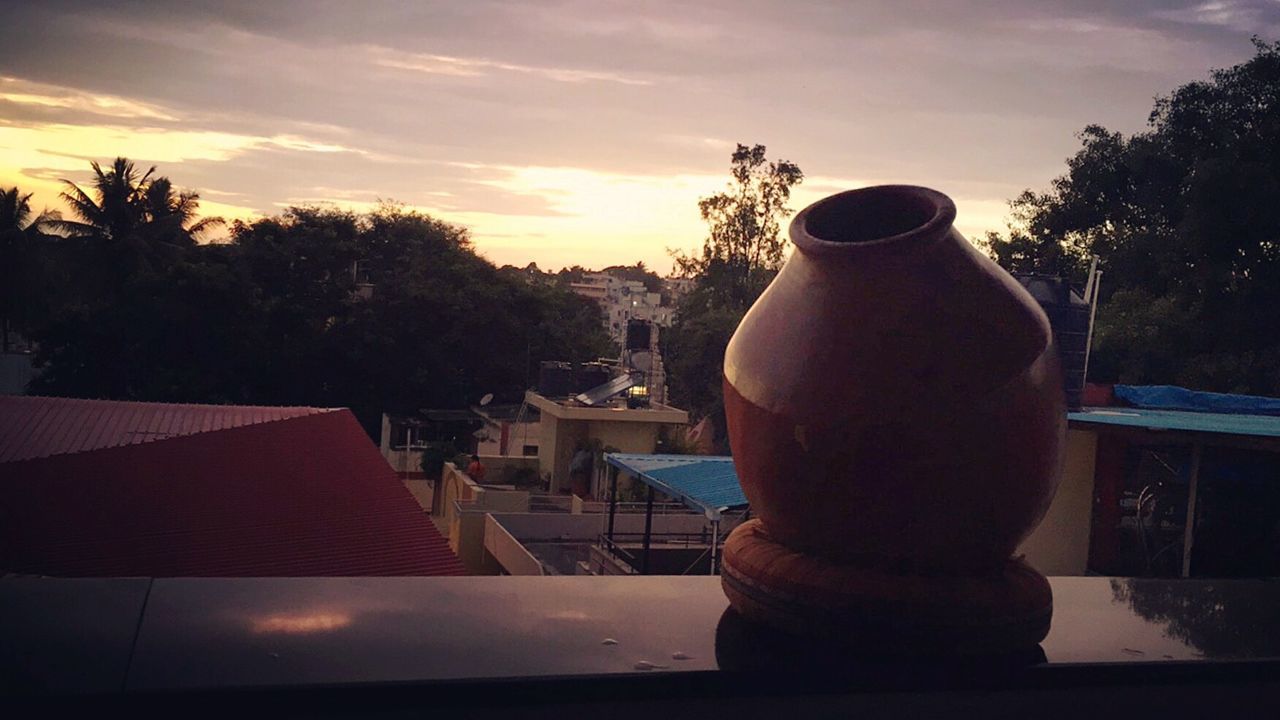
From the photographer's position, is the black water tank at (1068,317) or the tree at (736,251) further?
the tree at (736,251)

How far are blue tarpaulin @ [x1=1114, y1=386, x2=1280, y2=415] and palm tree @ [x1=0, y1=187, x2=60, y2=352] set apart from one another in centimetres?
2882

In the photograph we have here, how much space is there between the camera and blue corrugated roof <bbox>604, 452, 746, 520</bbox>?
975 cm

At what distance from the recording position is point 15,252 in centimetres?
3095

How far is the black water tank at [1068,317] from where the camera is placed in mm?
10266

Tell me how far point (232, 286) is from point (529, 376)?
8.91 metres

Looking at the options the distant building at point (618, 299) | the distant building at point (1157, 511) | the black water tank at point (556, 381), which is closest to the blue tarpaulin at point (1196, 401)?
the distant building at point (1157, 511)

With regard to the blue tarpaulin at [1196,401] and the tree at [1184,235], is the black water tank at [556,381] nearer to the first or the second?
the tree at [1184,235]

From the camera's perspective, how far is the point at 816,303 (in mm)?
1747

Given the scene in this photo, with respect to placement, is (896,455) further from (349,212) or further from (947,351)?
(349,212)

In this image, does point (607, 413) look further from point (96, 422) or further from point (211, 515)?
point (211, 515)

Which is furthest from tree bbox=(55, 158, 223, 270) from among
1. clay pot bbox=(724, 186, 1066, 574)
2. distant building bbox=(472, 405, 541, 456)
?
clay pot bbox=(724, 186, 1066, 574)

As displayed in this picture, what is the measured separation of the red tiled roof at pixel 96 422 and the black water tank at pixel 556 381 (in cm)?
1156

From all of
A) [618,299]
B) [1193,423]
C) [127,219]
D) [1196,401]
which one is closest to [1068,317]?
[1193,423]

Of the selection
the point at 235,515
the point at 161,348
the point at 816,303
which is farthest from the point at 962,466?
the point at 161,348
